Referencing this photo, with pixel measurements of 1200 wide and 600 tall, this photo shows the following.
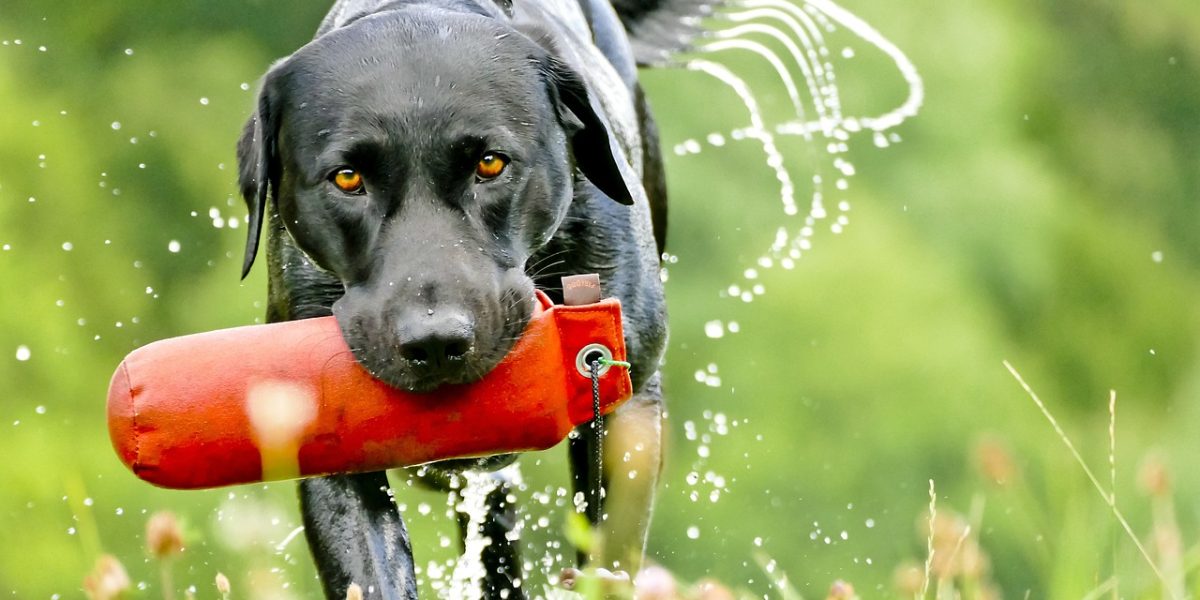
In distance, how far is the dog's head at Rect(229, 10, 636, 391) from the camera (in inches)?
111

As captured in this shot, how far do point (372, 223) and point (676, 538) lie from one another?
613 centimetres

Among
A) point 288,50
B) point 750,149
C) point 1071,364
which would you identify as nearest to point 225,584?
point 288,50

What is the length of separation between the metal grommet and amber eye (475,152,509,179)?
0.54 metres

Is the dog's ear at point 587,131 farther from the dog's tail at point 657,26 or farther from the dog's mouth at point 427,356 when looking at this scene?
the dog's tail at point 657,26

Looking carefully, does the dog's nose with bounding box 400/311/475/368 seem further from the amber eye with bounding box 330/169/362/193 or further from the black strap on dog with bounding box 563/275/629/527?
the amber eye with bounding box 330/169/362/193

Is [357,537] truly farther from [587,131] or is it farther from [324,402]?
[587,131]

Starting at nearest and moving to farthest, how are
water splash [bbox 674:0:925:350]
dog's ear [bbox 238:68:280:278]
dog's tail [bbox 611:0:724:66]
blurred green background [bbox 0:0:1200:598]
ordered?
1. dog's ear [bbox 238:68:280:278]
2. dog's tail [bbox 611:0:724:66]
3. blurred green background [bbox 0:0:1200:598]
4. water splash [bbox 674:0:925:350]

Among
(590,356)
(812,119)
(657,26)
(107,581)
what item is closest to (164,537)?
(107,581)

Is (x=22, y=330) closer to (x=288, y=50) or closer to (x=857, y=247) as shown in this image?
(x=288, y=50)

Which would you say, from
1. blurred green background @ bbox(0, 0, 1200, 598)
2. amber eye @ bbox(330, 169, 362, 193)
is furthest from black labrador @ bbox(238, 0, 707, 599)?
blurred green background @ bbox(0, 0, 1200, 598)

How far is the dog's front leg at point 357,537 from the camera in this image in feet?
10.2

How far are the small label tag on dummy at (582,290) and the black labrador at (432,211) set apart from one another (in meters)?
0.10

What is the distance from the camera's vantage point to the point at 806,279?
9.58m

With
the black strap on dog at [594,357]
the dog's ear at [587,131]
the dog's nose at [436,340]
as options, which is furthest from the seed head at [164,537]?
the dog's ear at [587,131]
